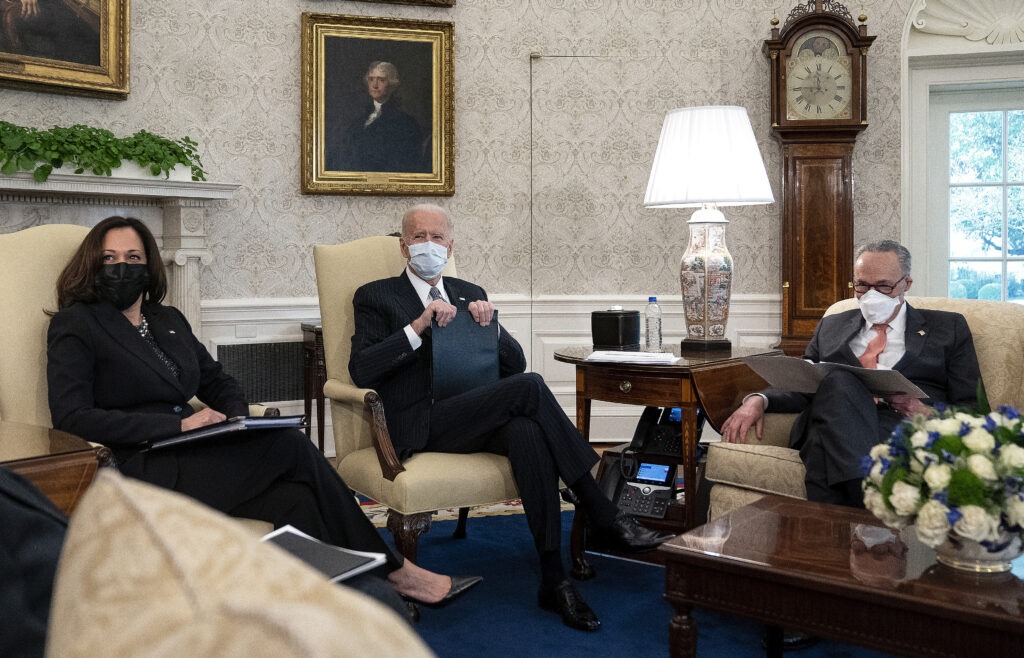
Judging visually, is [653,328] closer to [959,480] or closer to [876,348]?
[876,348]

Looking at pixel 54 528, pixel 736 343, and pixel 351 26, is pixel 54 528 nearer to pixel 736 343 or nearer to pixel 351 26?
pixel 351 26

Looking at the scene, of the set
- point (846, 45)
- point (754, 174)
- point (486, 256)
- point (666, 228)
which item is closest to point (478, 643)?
point (754, 174)

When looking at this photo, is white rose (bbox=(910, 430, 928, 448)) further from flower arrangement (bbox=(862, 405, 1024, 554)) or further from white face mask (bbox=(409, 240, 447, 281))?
white face mask (bbox=(409, 240, 447, 281))

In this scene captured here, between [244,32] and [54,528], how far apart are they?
13.7 ft

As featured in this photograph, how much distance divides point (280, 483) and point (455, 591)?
22.3 inches

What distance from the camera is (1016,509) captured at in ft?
5.60

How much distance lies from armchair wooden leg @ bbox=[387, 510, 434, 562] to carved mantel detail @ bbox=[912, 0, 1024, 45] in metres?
4.14

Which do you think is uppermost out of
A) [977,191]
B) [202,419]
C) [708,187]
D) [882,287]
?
[977,191]

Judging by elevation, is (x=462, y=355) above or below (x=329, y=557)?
above

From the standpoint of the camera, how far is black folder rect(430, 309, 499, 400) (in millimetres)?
2988

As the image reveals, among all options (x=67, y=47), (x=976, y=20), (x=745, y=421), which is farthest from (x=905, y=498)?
(x=976, y=20)

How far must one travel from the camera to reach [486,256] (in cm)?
522

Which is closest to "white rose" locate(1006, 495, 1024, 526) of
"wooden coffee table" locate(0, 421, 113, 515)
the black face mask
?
"wooden coffee table" locate(0, 421, 113, 515)

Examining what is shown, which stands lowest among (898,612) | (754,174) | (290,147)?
(898,612)
